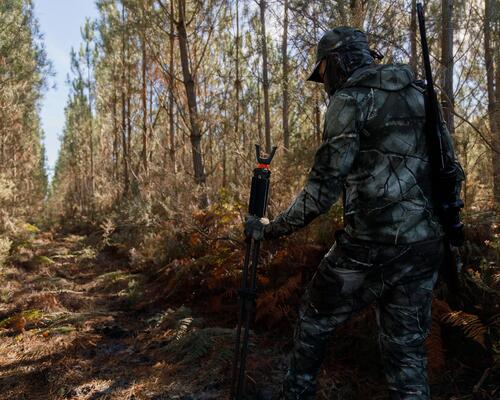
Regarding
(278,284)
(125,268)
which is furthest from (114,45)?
(278,284)

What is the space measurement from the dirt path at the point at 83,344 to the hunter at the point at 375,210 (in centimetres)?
146

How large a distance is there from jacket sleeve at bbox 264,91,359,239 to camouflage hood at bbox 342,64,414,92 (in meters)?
0.10

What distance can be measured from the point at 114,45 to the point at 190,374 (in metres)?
16.5

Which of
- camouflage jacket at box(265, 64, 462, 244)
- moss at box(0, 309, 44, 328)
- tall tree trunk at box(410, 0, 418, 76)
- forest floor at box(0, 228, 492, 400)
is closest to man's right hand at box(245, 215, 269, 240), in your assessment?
camouflage jacket at box(265, 64, 462, 244)

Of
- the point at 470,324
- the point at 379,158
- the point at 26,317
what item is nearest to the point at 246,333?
the point at 379,158

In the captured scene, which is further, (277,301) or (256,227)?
(277,301)

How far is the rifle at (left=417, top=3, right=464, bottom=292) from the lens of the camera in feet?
7.17

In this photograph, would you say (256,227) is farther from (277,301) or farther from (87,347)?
(87,347)

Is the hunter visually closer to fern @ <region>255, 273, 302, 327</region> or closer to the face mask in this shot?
the face mask

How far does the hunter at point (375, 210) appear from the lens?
7.03ft

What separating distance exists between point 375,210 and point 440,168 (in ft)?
1.38

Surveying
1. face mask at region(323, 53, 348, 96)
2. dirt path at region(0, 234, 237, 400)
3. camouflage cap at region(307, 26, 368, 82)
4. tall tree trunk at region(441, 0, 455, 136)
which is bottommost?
dirt path at region(0, 234, 237, 400)

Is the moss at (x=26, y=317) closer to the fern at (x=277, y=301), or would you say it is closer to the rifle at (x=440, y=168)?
the fern at (x=277, y=301)

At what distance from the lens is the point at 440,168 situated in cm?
220
